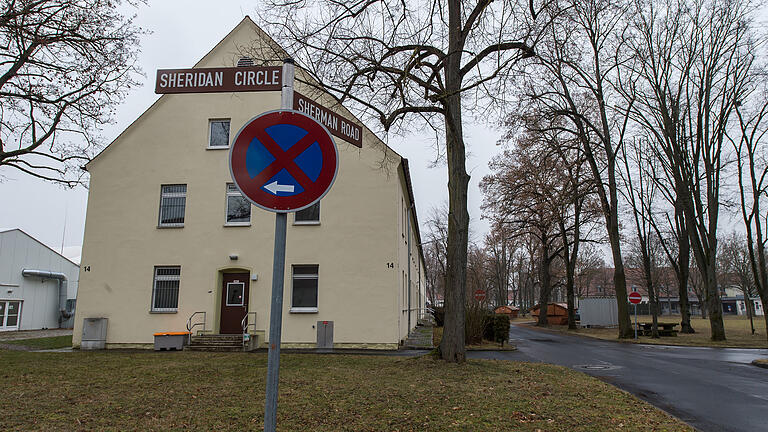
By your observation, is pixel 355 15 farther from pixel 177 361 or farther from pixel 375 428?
pixel 177 361

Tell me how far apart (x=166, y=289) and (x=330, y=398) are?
1267 centimetres

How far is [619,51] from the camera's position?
78.6ft

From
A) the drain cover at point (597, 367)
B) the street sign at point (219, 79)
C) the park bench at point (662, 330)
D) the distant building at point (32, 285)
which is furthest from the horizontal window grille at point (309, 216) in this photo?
the distant building at point (32, 285)

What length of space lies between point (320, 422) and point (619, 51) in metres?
24.3

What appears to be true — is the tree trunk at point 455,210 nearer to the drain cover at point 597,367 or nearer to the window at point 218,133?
the drain cover at point 597,367

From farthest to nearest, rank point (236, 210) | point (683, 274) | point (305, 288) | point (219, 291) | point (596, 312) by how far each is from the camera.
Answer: point (596, 312) < point (683, 274) < point (236, 210) < point (219, 291) < point (305, 288)

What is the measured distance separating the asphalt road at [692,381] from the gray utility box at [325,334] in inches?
191

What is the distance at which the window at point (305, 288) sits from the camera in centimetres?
1717

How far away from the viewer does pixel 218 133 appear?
1850cm

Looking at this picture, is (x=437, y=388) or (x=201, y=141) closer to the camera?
(x=437, y=388)

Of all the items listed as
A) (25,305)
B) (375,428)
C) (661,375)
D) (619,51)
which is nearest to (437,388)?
(375,428)

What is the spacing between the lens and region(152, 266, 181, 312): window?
17594 mm

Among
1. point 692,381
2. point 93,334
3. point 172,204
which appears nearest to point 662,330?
point 692,381

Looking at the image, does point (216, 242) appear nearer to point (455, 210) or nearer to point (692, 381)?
point (455, 210)
